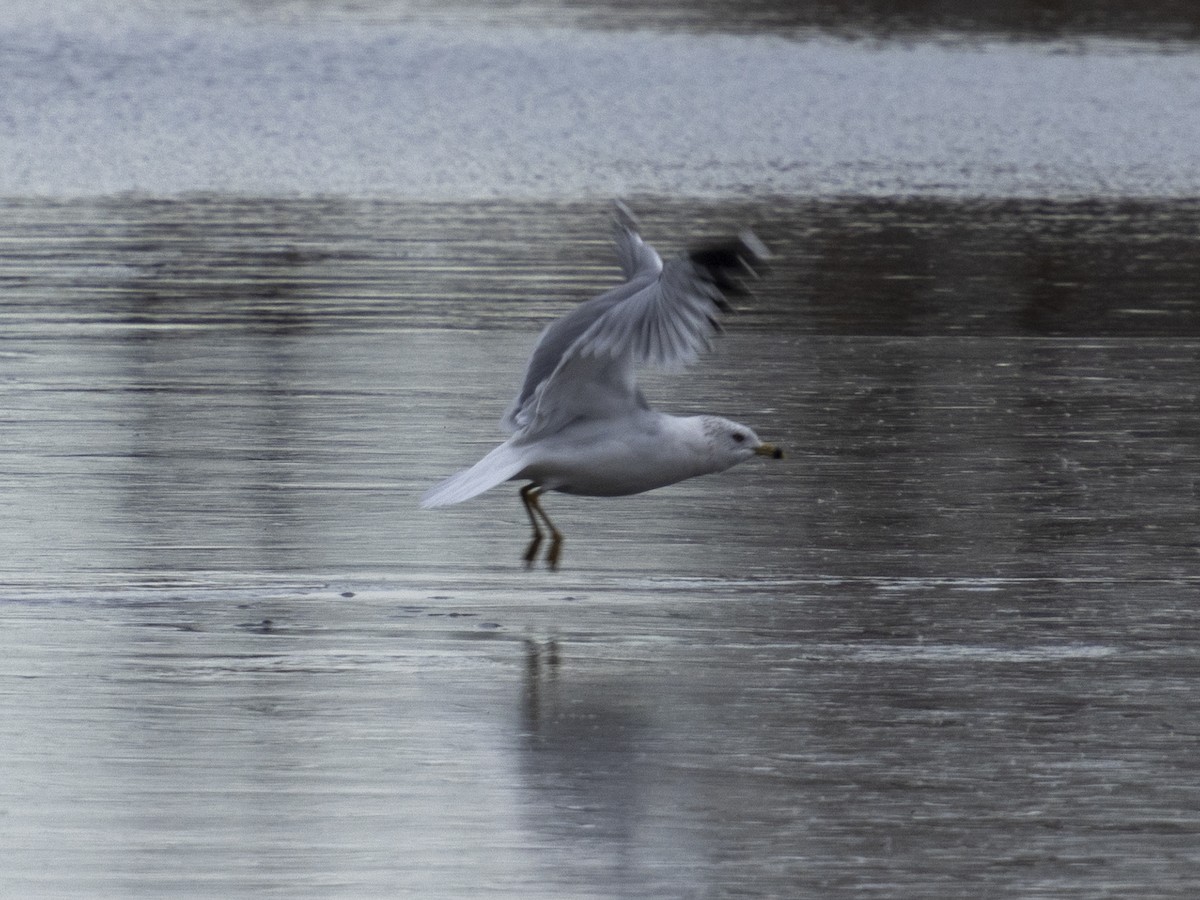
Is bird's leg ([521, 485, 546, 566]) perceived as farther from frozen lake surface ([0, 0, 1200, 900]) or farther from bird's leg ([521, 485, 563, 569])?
frozen lake surface ([0, 0, 1200, 900])

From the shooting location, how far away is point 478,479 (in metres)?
6.89

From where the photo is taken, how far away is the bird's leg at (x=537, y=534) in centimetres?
745

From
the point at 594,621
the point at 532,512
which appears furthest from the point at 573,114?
the point at 594,621

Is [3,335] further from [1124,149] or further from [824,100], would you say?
[824,100]

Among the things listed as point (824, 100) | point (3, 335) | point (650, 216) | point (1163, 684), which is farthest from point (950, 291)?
point (824, 100)

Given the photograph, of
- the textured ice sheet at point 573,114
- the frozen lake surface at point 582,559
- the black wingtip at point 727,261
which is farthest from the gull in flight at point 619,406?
the textured ice sheet at point 573,114

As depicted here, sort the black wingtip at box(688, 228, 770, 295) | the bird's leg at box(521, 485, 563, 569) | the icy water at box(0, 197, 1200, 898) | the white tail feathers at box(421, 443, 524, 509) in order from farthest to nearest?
the bird's leg at box(521, 485, 563, 569) < the black wingtip at box(688, 228, 770, 295) < the white tail feathers at box(421, 443, 524, 509) < the icy water at box(0, 197, 1200, 898)

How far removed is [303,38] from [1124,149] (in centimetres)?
1342

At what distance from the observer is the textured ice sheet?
66.3 ft

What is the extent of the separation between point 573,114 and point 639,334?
1748 centimetres

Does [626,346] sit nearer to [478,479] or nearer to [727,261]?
[727,261]

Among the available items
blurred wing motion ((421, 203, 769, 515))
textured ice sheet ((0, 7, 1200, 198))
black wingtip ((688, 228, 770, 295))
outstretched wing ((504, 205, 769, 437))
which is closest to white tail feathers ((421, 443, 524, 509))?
blurred wing motion ((421, 203, 769, 515))

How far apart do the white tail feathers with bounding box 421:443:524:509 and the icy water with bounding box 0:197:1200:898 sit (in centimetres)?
36

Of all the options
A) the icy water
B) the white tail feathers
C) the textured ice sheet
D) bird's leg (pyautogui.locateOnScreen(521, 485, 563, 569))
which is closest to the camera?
the icy water
